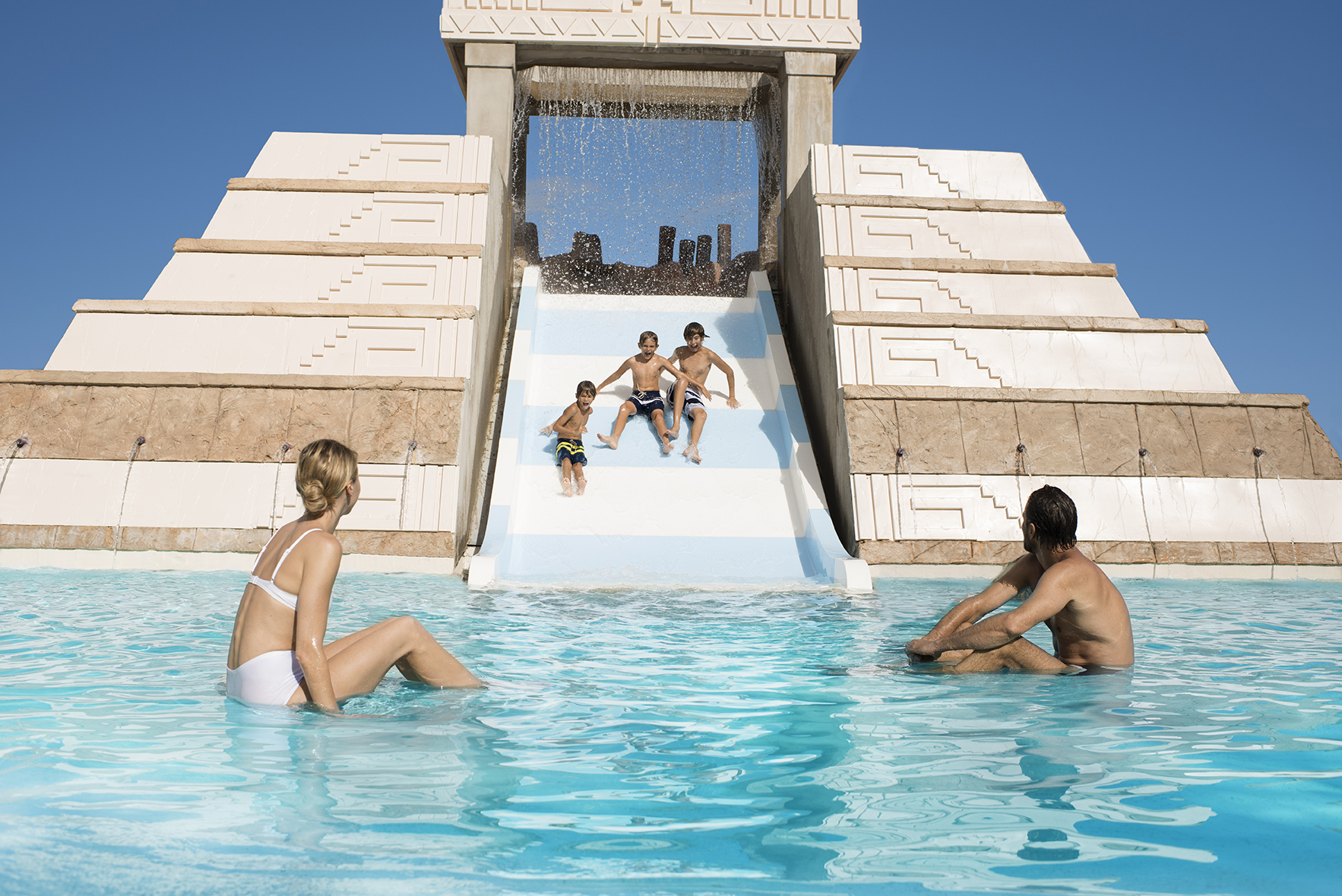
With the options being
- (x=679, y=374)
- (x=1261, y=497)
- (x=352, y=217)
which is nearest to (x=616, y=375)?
(x=679, y=374)

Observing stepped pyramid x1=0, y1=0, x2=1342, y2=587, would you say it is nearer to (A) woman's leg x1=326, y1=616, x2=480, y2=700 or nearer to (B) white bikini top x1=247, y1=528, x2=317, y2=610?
(A) woman's leg x1=326, y1=616, x2=480, y2=700

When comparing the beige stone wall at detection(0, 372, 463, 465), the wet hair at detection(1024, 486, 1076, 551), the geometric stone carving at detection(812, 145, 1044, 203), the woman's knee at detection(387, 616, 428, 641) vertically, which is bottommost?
the woman's knee at detection(387, 616, 428, 641)

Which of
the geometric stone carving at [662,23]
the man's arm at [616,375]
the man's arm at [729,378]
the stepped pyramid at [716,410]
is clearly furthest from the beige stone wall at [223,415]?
the geometric stone carving at [662,23]

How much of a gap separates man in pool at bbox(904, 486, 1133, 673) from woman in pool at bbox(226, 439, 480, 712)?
2168 millimetres

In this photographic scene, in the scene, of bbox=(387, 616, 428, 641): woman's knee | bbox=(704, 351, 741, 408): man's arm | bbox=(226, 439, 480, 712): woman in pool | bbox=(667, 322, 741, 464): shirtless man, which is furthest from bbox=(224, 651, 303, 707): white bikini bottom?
bbox=(704, 351, 741, 408): man's arm

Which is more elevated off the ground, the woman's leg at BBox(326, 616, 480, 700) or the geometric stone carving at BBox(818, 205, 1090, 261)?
the geometric stone carving at BBox(818, 205, 1090, 261)

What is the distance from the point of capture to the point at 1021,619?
3525mm

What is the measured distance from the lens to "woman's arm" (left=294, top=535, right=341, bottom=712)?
9.48ft

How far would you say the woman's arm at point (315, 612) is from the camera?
289cm

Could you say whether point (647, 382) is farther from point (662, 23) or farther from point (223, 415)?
point (662, 23)

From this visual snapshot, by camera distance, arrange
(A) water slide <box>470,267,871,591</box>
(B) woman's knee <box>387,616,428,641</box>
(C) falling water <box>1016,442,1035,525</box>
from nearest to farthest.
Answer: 1. (B) woman's knee <box>387,616,428,641</box>
2. (A) water slide <box>470,267,871,591</box>
3. (C) falling water <box>1016,442,1035,525</box>

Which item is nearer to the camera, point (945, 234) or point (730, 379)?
point (730, 379)

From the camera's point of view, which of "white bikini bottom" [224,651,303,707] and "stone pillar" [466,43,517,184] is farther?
"stone pillar" [466,43,517,184]

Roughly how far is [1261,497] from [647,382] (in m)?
5.21
